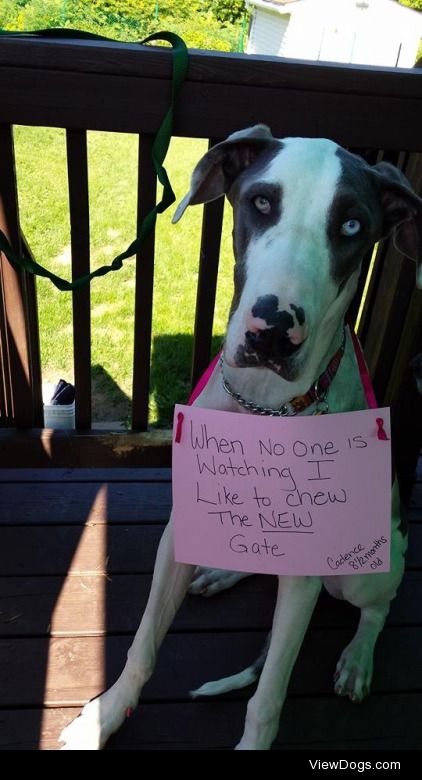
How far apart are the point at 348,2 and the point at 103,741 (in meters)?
25.1

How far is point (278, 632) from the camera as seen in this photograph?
189 cm

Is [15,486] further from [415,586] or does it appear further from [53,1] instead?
[53,1]

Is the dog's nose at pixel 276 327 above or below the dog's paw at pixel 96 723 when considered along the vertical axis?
above

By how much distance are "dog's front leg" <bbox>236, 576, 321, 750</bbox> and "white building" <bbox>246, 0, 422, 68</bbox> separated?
75.4 ft

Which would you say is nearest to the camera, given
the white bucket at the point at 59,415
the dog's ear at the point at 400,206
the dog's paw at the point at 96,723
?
the dog's ear at the point at 400,206

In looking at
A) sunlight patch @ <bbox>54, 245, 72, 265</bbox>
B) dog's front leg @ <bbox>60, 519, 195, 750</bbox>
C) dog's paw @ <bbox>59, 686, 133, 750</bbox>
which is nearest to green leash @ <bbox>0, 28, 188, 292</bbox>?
dog's front leg @ <bbox>60, 519, 195, 750</bbox>

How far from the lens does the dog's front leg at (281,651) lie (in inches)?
73.5

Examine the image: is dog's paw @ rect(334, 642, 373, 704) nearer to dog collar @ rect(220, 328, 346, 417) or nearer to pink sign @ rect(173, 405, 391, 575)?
pink sign @ rect(173, 405, 391, 575)

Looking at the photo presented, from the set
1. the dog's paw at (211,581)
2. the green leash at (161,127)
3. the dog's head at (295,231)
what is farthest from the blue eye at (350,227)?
the dog's paw at (211,581)

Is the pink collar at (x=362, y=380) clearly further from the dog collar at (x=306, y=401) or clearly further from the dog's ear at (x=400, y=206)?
the dog's ear at (x=400, y=206)

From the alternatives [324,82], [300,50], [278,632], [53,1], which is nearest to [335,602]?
[278,632]

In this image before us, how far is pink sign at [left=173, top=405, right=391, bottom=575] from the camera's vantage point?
1799mm

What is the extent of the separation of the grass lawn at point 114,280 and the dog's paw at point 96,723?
7.23 ft

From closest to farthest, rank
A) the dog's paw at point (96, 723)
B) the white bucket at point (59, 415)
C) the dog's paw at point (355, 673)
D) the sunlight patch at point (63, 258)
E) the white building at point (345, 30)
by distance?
the dog's paw at point (96, 723) → the dog's paw at point (355, 673) → the white bucket at point (59, 415) → the sunlight patch at point (63, 258) → the white building at point (345, 30)
